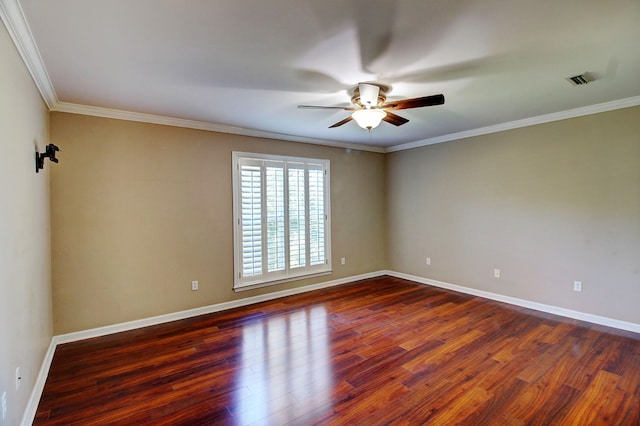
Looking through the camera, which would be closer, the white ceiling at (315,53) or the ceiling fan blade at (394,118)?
the white ceiling at (315,53)

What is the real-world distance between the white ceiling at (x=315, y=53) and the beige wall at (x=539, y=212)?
0.54 metres

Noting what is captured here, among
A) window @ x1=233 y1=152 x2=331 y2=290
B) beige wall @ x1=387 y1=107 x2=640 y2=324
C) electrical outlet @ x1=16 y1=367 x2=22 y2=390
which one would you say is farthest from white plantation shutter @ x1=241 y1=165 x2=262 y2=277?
beige wall @ x1=387 y1=107 x2=640 y2=324

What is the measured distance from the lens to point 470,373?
101 inches

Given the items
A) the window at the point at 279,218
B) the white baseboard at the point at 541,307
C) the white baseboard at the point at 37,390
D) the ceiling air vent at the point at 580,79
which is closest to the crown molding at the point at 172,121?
the window at the point at 279,218

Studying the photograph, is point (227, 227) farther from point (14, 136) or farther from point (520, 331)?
point (520, 331)

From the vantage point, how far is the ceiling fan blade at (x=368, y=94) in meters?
2.73

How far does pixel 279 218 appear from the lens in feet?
15.3

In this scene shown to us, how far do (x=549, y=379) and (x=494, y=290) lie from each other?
2.17 m

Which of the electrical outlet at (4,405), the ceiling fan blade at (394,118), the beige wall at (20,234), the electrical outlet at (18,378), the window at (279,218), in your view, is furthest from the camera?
the window at (279,218)

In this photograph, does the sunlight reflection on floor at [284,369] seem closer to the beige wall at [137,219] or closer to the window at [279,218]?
the window at [279,218]

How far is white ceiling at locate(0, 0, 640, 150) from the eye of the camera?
1730mm

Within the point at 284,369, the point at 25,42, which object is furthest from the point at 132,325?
the point at 25,42

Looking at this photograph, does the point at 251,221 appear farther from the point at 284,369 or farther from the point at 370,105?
the point at 370,105

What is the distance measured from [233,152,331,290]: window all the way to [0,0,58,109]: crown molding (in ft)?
6.75
